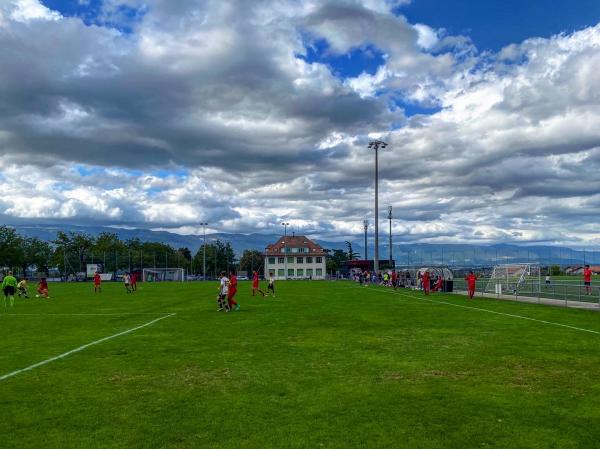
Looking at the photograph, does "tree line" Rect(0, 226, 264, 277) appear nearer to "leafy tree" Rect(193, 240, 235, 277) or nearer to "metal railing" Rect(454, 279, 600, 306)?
"leafy tree" Rect(193, 240, 235, 277)

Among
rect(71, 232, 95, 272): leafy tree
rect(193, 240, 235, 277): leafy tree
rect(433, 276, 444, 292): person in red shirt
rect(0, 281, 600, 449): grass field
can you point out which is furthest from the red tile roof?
rect(0, 281, 600, 449): grass field

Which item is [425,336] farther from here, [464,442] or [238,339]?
[464,442]

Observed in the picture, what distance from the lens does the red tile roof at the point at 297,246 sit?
12550 centimetres

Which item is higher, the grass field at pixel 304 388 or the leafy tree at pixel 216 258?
the leafy tree at pixel 216 258

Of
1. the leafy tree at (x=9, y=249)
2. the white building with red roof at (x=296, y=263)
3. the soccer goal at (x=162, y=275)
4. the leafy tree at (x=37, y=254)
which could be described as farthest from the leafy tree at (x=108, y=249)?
the white building with red roof at (x=296, y=263)

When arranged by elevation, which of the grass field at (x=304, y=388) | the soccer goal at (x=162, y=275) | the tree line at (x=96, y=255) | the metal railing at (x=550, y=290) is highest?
the tree line at (x=96, y=255)

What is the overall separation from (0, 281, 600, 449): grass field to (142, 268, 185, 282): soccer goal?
79.6 m

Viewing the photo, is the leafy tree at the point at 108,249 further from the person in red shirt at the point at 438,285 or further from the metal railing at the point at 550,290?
the metal railing at the point at 550,290

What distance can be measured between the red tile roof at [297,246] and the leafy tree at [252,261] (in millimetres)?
13925

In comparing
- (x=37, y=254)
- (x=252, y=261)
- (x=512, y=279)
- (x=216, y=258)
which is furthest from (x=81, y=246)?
(x=512, y=279)

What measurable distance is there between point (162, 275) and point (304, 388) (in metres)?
95.3

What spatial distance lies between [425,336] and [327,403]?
7231 millimetres

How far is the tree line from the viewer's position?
112256mm

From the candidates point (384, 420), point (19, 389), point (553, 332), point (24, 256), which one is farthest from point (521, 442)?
point (24, 256)
